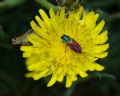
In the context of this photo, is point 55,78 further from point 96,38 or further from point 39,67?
point 96,38

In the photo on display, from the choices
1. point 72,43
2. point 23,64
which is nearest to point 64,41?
point 72,43

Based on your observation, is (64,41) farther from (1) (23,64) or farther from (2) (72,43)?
(1) (23,64)

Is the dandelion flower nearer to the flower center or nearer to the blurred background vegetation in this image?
the flower center

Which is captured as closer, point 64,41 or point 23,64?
point 64,41

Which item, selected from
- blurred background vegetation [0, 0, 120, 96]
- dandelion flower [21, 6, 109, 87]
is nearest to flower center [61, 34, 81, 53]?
dandelion flower [21, 6, 109, 87]

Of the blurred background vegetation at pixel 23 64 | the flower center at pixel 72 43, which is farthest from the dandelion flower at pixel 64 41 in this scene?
the blurred background vegetation at pixel 23 64

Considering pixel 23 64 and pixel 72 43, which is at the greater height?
pixel 72 43

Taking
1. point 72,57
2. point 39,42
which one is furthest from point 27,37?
point 72,57
